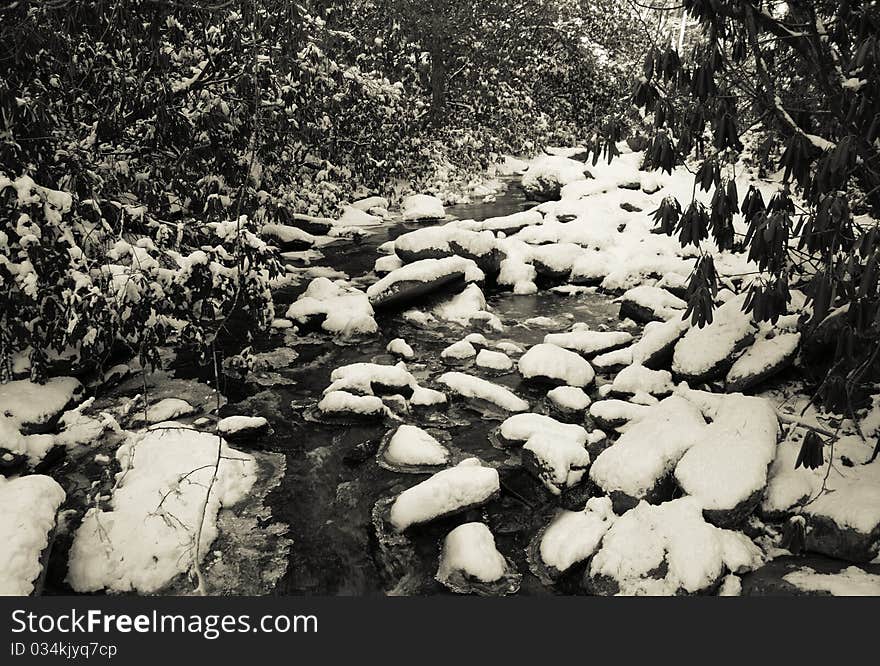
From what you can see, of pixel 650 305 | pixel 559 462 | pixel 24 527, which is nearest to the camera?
pixel 24 527

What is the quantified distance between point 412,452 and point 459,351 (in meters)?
2.21

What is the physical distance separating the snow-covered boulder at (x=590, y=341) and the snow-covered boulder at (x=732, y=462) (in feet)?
7.57

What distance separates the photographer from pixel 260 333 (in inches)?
313

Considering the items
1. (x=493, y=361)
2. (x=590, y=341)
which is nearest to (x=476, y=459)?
(x=493, y=361)

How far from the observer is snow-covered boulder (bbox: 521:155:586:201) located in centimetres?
1496

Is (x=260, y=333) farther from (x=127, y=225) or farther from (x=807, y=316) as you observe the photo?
(x=807, y=316)

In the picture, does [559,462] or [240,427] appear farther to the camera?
[240,427]

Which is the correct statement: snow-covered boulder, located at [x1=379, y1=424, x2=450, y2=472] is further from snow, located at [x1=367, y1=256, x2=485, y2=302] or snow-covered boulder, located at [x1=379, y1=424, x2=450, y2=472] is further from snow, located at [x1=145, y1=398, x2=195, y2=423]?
snow, located at [x1=367, y1=256, x2=485, y2=302]

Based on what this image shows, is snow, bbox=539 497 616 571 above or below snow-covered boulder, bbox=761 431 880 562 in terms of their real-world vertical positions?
below

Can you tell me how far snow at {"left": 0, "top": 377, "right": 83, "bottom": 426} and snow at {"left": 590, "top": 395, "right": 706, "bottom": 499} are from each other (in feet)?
14.6

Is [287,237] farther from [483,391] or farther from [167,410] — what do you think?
[483,391]

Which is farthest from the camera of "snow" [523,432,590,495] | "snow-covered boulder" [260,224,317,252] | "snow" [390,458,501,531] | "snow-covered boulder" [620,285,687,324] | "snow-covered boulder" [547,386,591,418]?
"snow-covered boulder" [260,224,317,252]

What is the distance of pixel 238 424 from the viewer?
5594 millimetres

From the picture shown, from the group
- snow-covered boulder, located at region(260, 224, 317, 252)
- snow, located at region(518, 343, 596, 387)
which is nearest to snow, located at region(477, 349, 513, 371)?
snow, located at region(518, 343, 596, 387)
